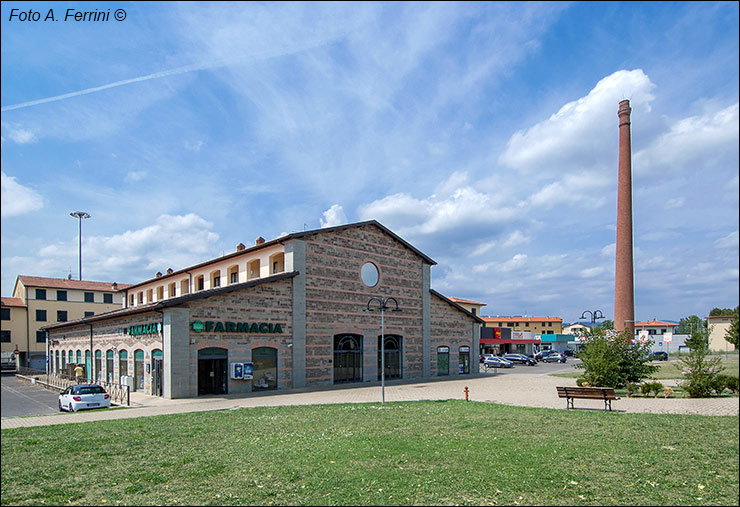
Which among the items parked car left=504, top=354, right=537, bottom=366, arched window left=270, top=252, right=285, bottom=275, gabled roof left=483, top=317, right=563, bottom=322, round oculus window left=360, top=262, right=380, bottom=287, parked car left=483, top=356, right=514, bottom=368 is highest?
arched window left=270, top=252, right=285, bottom=275

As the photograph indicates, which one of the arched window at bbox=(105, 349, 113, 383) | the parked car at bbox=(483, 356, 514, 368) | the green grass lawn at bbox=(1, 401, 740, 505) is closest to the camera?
the green grass lawn at bbox=(1, 401, 740, 505)

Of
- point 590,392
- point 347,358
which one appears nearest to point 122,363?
point 347,358

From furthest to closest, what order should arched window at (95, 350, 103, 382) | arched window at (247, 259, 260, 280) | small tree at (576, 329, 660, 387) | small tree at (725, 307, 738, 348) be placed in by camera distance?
1. arched window at (247, 259, 260, 280)
2. arched window at (95, 350, 103, 382)
3. small tree at (576, 329, 660, 387)
4. small tree at (725, 307, 738, 348)

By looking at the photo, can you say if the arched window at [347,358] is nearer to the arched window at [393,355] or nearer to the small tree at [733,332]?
the arched window at [393,355]

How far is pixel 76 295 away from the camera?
11750 millimetres

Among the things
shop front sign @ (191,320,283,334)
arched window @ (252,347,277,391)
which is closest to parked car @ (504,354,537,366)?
arched window @ (252,347,277,391)

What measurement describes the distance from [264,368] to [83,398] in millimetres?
9644

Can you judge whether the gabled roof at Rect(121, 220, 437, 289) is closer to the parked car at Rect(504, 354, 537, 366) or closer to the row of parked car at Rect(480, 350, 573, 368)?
the row of parked car at Rect(480, 350, 573, 368)

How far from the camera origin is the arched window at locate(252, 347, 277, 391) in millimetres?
28344

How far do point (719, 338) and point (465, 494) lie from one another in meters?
4.77

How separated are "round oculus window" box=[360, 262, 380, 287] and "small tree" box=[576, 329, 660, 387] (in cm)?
1568

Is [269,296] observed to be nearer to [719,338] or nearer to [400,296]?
[400,296]

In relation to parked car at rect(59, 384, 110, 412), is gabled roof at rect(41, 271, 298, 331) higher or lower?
higher

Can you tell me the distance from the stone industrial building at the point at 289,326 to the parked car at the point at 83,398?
3215 millimetres
